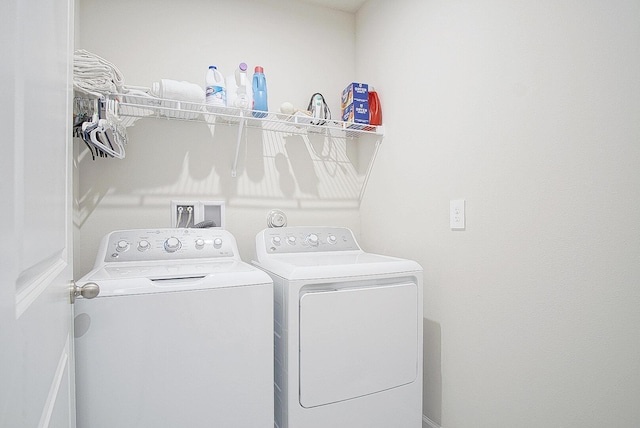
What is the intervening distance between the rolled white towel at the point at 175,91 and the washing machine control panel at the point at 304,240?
31.9 inches

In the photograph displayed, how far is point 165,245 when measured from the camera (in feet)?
5.49

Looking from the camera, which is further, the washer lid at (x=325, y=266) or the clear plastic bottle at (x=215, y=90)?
the clear plastic bottle at (x=215, y=90)

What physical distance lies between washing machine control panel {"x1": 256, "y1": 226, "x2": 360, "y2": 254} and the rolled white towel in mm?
811

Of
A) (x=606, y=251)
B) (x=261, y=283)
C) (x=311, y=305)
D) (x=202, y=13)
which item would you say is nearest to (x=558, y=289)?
(x=606, y=251)

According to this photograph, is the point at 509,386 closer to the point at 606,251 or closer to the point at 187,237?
the point at 606,251

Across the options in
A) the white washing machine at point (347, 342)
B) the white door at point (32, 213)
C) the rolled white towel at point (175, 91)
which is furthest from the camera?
the rolled white towel at point (175, 91)

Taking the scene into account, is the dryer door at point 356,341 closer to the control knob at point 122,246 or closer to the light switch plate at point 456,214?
the light switch plate at point 456,214

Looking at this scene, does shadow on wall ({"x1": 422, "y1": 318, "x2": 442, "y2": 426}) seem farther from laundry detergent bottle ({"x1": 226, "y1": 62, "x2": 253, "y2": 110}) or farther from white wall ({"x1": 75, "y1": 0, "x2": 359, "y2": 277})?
laundry detergent bottle ({"x1": 226, "y1": 62, "x2": 253, "y2": 110})

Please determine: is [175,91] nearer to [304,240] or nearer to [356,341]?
[304,240]

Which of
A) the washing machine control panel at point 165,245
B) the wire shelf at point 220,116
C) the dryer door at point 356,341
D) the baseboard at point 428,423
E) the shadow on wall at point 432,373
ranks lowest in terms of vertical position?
the baseboard at point 428,423

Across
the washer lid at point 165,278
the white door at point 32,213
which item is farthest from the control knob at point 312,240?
the white door at point 32,213

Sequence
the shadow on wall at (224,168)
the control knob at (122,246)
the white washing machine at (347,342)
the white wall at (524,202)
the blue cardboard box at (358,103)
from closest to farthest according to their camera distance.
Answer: the white wall at (524,202) → the white washing machine at (347,342) → the control knob at (122,246) → the shadow on wall at (224,168) → the blue cardboard box at (358,103)

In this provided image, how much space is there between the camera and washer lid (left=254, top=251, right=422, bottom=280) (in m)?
1.42

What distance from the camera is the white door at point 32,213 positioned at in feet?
1.08
